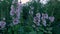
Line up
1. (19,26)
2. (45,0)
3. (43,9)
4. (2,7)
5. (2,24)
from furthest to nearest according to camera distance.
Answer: (45,0) → (43,9) → (2,7) → (19,26) → (2,24)

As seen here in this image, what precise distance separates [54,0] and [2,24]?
4.27 ft

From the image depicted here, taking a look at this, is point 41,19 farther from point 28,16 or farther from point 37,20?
point 28,16

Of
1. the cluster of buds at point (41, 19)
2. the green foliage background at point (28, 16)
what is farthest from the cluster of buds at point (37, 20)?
the green foliage background at point (28, 16)

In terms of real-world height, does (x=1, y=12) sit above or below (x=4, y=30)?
above

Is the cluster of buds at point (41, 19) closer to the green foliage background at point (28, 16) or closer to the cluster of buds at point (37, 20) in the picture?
the cluster of buds at point (37, 20)

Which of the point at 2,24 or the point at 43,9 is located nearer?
the point at 2,24

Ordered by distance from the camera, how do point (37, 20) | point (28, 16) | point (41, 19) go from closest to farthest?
point (37, 20) → point (41, 19) → point (28, 16)

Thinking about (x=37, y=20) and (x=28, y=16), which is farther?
(x=28, y=16)

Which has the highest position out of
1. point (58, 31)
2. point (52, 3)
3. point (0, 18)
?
point (52, 3)

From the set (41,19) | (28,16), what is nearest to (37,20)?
(41,19)

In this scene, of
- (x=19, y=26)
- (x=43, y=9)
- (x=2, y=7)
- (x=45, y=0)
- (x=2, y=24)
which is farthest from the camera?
(x=45, y=0)

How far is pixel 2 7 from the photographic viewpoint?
304 cm

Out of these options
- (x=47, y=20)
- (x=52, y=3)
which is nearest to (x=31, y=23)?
(x=47, y=20)

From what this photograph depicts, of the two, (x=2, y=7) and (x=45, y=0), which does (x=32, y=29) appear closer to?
Answer: (x=2, y=7)
